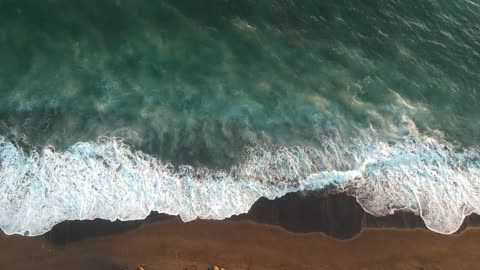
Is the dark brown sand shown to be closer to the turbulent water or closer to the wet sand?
the wet sand

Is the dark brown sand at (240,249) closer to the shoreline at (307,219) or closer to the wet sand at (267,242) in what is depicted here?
the wet sand at (267,242)

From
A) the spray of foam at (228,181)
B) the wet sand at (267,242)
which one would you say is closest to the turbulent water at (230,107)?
the spray of foam at (228,181)

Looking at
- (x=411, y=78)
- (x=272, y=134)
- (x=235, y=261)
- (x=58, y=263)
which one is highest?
(x=411, y=78)

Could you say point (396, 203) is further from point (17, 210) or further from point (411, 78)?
point (17, 210)

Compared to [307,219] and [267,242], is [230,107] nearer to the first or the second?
[307,219]

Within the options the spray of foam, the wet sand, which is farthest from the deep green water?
the wet sand

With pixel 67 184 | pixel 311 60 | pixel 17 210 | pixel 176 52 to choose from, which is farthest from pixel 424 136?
pixel 17 210

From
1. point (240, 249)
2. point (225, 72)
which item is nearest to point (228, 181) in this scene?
point (240, 249)
